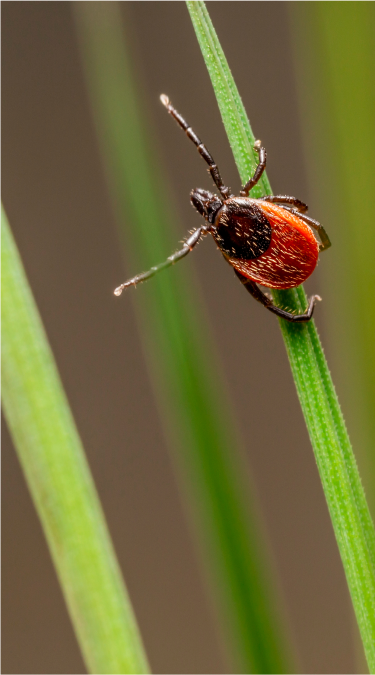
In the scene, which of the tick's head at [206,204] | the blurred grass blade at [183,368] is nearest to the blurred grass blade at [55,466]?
the blurred grass blade at [183,368]

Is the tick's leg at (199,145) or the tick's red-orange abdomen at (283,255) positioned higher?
the tick's leg at (199,145)

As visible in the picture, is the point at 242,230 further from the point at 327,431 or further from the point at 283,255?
the point at 327,431

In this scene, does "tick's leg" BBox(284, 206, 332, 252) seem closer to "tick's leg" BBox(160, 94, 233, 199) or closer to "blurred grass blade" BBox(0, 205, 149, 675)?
"tick's leg" BBox(160, 94, 233, 199)

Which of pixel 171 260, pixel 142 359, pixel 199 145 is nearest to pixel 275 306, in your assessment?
pixel 171 260

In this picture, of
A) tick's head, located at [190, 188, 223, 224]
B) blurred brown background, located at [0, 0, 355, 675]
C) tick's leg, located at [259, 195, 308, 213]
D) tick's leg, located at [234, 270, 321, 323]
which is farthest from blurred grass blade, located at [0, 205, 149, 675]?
blurred brown background, located at [0, 0, 355, 675]

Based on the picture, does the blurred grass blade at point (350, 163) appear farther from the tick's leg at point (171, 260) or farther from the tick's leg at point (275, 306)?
the tick's leg at point (171, 260)

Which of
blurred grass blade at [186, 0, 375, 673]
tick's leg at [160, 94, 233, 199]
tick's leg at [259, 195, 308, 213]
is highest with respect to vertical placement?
tick's leg at [160, 94, 233, 199]
